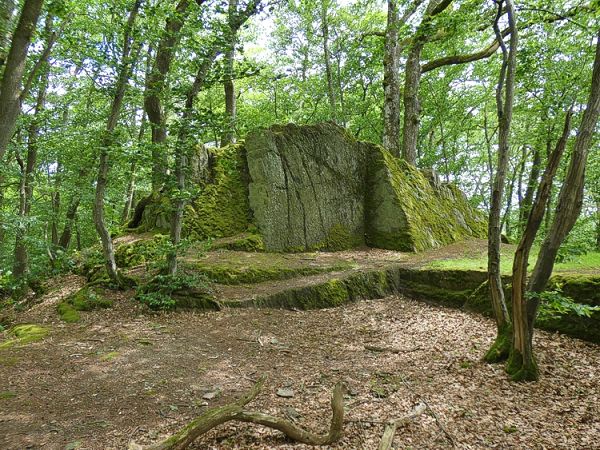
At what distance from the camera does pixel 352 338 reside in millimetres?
6422

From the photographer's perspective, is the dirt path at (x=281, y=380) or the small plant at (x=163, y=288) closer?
the dirt path at (x=281, y=380)

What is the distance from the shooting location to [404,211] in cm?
1149

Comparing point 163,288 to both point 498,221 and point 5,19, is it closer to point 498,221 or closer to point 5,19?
point 5,19

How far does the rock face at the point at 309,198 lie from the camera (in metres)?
11.0

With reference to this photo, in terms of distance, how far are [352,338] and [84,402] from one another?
4103 mm

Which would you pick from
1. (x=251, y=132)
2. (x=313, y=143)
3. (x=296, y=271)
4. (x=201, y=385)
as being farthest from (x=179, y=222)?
(x=313, y=143)

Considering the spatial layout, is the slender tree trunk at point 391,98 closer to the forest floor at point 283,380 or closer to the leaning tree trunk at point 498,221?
the forest floor at point 283,380

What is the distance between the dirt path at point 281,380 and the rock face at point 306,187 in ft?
14.0

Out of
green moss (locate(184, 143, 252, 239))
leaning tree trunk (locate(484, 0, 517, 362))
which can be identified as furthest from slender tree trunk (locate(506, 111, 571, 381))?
green moss (locate(184, 143, 252, 239))

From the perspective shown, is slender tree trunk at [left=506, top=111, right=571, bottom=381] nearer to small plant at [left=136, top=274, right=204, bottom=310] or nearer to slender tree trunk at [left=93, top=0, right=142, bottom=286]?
small plant at [left=136, top=274, right=204, bottom=310]

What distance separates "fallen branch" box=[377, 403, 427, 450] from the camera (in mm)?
3236

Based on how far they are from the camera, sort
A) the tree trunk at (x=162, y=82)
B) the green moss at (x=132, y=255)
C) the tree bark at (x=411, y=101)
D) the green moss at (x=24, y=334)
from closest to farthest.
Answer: the green moss at (x=24, y=334)
the tree trunk at (x=162, y=82)
the green moss at (x=132, y=255)
the tree bark at (x=411, y=101)

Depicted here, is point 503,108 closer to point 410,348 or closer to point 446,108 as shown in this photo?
point 410,348

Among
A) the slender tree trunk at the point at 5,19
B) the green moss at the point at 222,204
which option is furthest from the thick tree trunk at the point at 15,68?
the green moss at the point at 222,204
